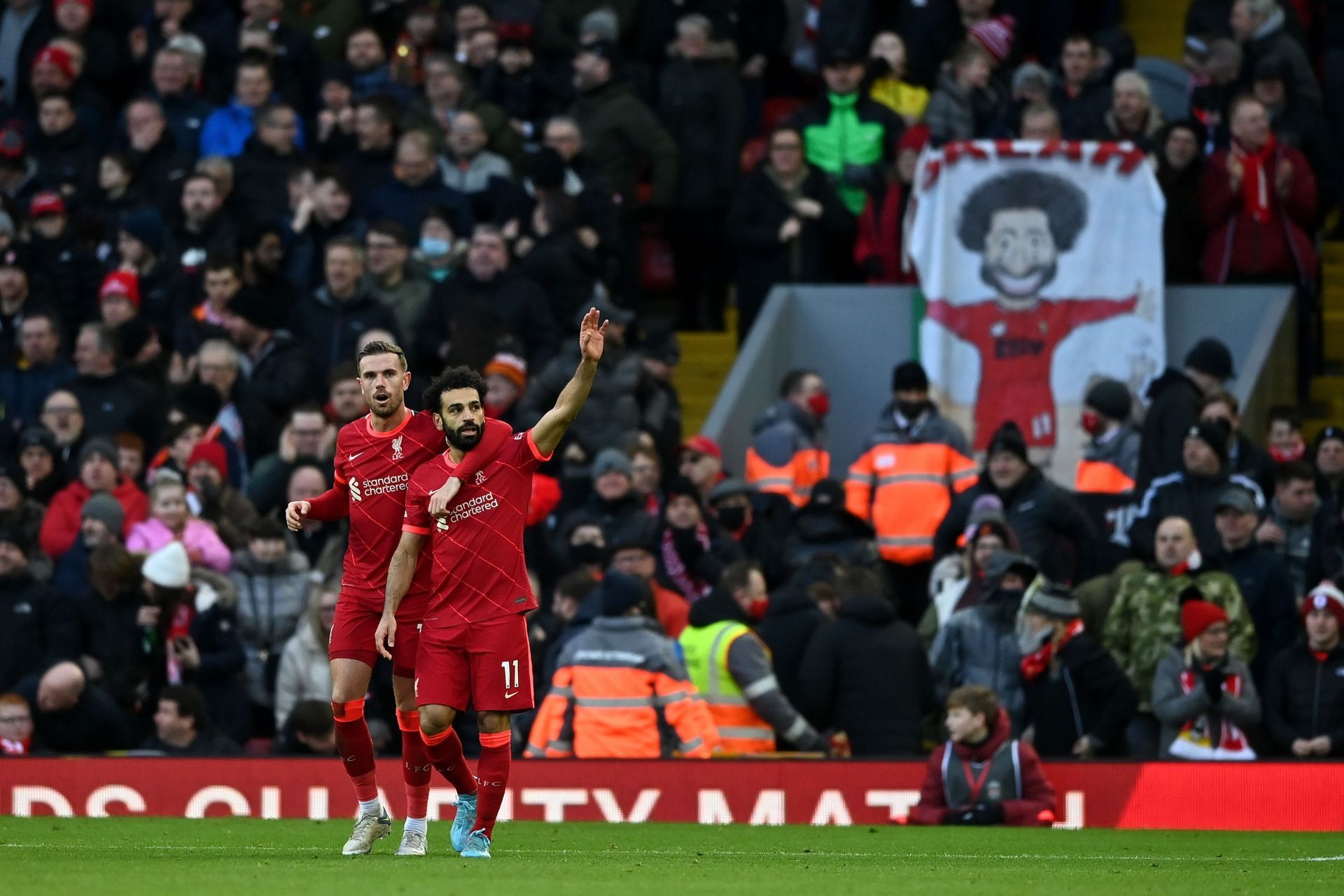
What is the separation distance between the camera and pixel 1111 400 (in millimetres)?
17797

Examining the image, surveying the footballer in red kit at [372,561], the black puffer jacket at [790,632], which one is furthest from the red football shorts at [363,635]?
the black puffer jacket at [790,632]

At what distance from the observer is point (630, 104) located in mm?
20922

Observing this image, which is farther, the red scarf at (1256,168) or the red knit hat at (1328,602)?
the red scarf at (1256,168)

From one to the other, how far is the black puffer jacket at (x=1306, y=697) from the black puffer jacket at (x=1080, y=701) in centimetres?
75

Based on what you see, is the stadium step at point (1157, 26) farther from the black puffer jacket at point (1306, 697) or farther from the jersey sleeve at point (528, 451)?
the jersey sleeve at point (528, 451)

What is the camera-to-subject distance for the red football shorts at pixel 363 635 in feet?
39.4

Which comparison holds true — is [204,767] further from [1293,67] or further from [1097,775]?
[1293,67]

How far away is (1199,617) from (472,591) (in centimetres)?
502

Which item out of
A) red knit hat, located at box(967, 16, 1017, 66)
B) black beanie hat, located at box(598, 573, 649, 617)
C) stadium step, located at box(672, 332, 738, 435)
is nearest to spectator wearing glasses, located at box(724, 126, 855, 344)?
stadium step, located at box(672, 332, 738, 435)

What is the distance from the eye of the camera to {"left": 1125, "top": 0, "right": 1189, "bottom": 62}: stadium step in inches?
924

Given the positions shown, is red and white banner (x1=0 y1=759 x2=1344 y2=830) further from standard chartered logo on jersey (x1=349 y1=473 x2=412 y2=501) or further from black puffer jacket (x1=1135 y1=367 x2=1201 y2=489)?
standard chartered logo on jersey (x1=349 y1=473 x2=412 y2=501)

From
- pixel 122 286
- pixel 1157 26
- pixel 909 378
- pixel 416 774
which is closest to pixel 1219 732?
pixel 909 378

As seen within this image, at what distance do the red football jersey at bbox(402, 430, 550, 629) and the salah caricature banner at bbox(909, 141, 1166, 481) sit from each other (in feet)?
27.4

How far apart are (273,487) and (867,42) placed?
6741 millimetres
